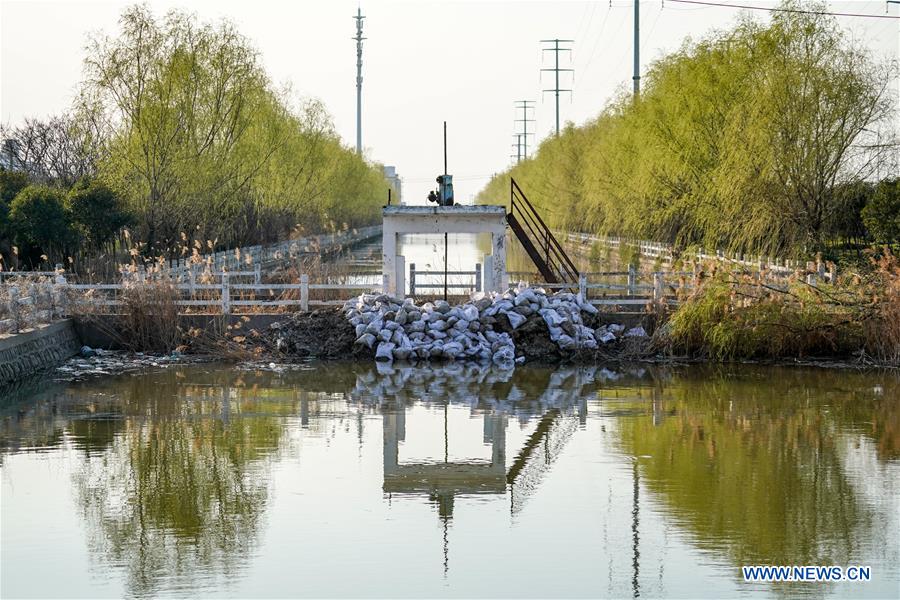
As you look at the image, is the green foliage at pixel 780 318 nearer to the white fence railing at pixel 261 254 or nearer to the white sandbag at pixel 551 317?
the white sandbag at pixel 551 317

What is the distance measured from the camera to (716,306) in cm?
2333

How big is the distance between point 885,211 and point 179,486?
33.6 metres

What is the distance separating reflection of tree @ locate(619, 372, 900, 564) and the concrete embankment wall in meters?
Answer: 10.5

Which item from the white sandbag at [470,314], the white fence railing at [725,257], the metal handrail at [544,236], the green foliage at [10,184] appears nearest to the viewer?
the white sandbag at [470,314]

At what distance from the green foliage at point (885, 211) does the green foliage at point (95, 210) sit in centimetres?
2392

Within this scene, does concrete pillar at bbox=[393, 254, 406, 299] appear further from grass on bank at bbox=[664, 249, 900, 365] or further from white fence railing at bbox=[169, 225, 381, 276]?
grass on bank at bbox=[664, 249, 900, 365]

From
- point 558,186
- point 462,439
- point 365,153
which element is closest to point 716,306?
point 462,439

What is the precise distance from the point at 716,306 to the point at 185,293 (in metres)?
11.3

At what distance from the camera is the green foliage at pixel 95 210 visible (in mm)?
34562

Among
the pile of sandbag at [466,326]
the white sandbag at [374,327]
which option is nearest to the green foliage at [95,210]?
the pile of sandbag at [466,326]

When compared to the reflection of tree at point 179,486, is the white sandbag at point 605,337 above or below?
above

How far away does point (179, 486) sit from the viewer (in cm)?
1342

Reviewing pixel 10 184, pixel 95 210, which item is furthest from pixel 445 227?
pixel 10 184

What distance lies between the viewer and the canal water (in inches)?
408
